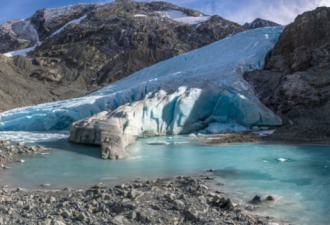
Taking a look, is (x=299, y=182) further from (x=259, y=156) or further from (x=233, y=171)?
(x=259, y=156)

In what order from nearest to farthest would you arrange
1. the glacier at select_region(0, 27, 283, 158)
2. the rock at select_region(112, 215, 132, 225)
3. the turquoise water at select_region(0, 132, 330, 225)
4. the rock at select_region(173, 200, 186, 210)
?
1. the rock at select_region(112, 215, 132, 225)
2. the rock at select_region(173, 200, 186, 210)
3. the turquoise water at select_region(0, 132, 330, 225)
4. the glacier at select_region(0, 27, 283, 158)

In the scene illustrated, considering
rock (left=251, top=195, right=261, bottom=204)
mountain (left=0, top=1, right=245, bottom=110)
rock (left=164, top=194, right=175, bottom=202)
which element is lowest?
rock (left=251, top=195, right=261, bottom=204)

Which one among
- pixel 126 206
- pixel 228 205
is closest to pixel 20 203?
pixel 126 206

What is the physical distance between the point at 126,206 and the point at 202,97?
1102cm

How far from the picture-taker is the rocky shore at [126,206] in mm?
4242

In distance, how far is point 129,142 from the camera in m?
12.4

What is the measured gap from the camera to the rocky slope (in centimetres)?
1314

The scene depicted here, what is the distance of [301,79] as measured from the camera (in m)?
15.8

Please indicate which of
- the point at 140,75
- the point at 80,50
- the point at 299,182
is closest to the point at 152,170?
the point at 299,182

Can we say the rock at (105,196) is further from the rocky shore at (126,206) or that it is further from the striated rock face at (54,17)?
the striated rock face at (54,17)

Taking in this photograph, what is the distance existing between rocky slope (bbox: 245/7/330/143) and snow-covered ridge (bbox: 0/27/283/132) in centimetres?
95

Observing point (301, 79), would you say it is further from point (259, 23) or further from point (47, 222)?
point (259, 23)

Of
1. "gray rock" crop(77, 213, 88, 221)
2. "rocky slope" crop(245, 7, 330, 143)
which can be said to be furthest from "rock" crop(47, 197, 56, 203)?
"rocky slope" crop(245, 7, 330, 143)

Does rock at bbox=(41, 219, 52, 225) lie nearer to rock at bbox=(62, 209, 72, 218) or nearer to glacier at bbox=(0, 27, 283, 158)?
rock at bbox=(62, 209, 72, 218)
